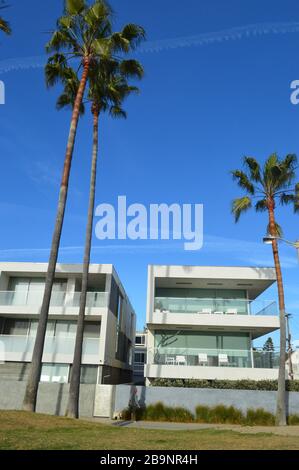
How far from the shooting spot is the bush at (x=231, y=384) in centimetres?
2042

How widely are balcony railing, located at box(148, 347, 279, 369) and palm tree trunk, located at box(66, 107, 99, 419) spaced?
23.7ft

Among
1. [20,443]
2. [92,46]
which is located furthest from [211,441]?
[92,46]

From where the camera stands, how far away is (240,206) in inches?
848

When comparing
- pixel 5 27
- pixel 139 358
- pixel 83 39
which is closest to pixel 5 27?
pixel 5 27

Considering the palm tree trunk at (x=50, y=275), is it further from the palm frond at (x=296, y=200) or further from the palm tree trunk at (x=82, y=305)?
the palm frond at (x=296, y=200)

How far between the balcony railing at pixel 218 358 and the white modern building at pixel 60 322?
144 inches

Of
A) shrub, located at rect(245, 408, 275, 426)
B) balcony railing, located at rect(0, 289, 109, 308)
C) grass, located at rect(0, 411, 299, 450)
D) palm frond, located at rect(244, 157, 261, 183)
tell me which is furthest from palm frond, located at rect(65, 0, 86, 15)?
shrub, located at rect(245, 408, 275, 426)

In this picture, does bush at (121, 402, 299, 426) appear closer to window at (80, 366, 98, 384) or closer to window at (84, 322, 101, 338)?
window at (80, 366, 98, 384)

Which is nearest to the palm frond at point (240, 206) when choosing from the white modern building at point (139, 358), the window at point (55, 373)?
the window at point (55, 373)

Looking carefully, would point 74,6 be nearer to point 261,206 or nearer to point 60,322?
point 261,206

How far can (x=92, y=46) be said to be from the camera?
1833cm

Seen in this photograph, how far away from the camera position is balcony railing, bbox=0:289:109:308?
24547 millimetres

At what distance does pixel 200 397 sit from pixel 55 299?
1069 centimetres
